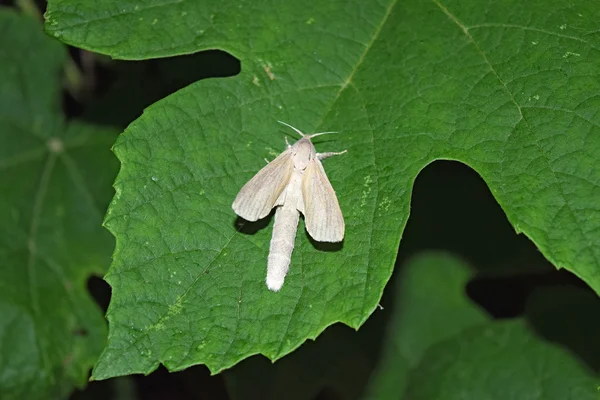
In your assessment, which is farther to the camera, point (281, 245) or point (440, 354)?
point (440, 354)

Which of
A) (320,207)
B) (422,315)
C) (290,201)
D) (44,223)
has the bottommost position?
(422,315)

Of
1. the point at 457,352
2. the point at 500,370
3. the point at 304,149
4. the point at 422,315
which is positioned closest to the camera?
the point at 304,149

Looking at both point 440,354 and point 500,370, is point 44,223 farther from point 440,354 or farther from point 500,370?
point 500,370

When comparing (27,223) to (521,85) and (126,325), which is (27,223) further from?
(521,85)

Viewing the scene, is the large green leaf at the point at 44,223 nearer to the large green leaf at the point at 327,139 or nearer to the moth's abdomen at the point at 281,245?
the large green leaf at the point at 327,139

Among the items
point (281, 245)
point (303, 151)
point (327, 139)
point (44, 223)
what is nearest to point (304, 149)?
point (303, 151)

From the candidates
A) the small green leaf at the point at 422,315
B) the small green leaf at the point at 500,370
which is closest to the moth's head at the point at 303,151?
the small green leaf at the point at 500,370

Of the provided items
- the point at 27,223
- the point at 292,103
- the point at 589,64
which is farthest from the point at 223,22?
the point at 27,223
